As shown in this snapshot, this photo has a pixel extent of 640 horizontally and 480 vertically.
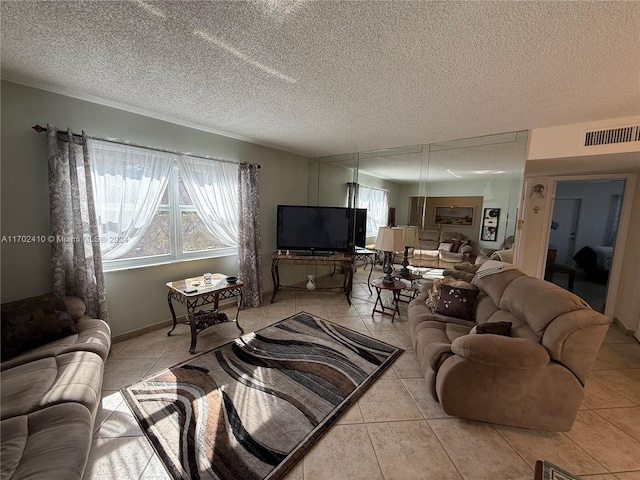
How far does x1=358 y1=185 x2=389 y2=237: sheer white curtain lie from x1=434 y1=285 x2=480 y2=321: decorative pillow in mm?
2123

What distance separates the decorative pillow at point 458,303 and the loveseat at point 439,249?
3.90 feet

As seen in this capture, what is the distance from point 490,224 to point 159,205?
14.0 feet

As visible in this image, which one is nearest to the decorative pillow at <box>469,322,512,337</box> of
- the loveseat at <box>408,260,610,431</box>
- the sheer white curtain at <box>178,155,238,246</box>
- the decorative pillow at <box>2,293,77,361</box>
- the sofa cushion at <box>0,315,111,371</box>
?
the loveseat at <box>408,260,610,431</box>

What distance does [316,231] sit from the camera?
409 centimetres

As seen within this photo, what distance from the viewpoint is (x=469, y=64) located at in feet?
5.38

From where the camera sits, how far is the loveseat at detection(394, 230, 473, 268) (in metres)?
3.66

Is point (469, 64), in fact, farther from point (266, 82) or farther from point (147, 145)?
point (147, 145)

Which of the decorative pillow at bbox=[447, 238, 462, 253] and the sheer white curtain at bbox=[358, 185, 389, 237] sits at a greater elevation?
the sheer white curtain at bbox=[358, 185, 389, 237]

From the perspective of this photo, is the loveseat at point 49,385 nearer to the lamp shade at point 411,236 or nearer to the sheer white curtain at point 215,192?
the sheer white curtain at point 215,192

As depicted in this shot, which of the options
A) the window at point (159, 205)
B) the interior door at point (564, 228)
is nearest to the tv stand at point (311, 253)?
the window at point (159, 205)

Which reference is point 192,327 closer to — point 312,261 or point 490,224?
point 312,261

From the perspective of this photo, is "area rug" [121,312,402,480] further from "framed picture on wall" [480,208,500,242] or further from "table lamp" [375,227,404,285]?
"framed picture on wall" [480,208,500,242]

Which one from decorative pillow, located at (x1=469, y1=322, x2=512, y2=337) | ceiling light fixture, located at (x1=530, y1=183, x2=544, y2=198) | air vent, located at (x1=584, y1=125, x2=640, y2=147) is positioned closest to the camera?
decorative pillow, located at (x1=469, y1=322, x2=512, y2=337)

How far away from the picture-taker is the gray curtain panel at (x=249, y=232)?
3.59 m
